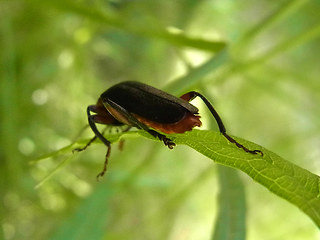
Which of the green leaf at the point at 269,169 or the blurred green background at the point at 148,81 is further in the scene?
the blurred green background at the point at 148,81

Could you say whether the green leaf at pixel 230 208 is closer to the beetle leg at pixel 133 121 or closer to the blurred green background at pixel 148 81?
the blurred green background at pixel 148 81

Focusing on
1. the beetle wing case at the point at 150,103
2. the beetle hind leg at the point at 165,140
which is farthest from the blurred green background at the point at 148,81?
the beetle hind leg at the point at 165,140

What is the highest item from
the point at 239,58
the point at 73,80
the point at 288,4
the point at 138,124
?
the point at 239,58

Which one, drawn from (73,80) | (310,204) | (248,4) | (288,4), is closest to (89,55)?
(73,80)

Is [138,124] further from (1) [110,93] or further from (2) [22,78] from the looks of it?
(2) [22,78]

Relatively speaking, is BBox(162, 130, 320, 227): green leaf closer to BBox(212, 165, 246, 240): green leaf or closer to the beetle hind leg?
the beetle hind leg

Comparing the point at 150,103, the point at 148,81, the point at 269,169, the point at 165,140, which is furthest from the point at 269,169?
the point at 148,81
